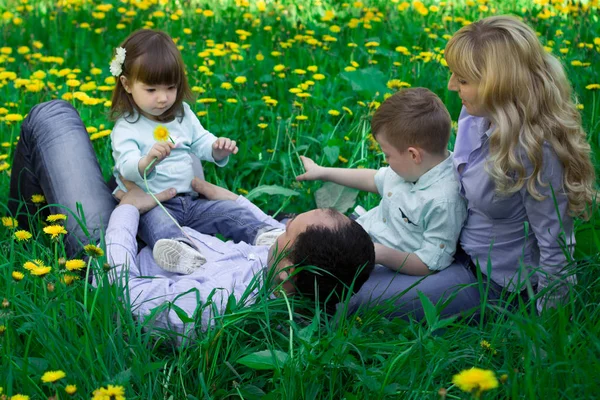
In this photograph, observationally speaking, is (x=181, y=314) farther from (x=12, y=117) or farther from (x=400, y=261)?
(x=12, y=117)

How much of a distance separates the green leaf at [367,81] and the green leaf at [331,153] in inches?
26.3

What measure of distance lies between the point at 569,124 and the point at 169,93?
58.3 inches

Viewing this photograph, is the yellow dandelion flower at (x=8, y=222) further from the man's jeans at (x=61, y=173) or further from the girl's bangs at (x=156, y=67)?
the girl's bangs at (x=156, y=67)

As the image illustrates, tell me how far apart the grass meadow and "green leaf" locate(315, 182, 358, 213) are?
0.28ft

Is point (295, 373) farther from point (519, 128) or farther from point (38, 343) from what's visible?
point (519, 128)

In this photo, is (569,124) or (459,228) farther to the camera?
(459,228)

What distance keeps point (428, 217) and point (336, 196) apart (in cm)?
78

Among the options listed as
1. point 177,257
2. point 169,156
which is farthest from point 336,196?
point 177,257

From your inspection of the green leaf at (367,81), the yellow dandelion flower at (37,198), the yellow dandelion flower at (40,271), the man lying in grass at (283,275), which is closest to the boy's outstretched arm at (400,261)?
the man lying in grass at (283,275)

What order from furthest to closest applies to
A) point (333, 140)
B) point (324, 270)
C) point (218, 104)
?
point (218, 104) → point (333, 140) → point (324, 270)

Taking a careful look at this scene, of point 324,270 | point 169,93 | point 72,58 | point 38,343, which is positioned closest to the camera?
point 38,343

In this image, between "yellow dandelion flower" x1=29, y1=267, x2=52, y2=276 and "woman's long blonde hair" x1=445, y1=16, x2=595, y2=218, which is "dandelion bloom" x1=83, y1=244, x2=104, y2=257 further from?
"woman's long blonde hair" x1=445, y1=16, x2=595, y2=218

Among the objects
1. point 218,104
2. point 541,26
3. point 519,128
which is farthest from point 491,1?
point 519,128

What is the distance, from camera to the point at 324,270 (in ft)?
7.06
